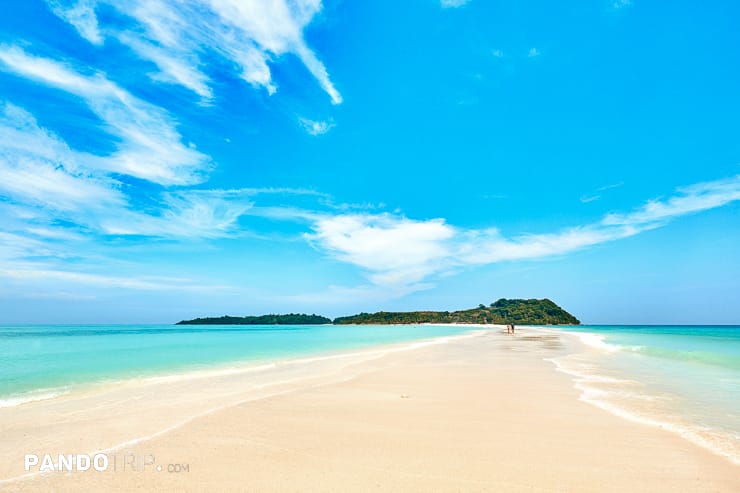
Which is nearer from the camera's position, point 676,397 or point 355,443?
point 355,443

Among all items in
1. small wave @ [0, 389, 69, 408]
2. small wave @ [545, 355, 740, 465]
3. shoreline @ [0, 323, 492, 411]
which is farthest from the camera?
shoreline @ [0, 323, 492, 411]

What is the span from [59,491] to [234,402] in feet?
17.3

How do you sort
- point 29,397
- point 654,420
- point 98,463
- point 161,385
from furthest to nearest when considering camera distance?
point 161,385, point 29,397, point 654,420, point 98,463

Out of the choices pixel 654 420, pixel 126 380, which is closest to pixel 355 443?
pixel 654 420

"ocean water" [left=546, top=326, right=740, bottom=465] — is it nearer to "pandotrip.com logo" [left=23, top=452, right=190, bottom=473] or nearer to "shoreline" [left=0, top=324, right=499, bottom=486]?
"pandotrip.com logo" [left=23, top=452, right=190, bottom=473]

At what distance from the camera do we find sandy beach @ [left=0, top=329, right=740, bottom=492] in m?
5.08

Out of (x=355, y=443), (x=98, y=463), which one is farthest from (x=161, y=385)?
(x=355, y=443)

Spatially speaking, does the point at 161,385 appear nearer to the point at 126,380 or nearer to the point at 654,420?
the point at 126,380

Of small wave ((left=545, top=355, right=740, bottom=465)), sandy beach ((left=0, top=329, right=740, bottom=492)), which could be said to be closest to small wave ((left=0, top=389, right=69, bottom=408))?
sandy beach ((left=0, top=329, right=740, bottom=492))

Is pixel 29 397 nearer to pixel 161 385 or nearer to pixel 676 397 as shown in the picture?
pixel 161 385

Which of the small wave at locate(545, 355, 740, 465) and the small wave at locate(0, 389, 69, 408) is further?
the small wave at locate(0, 389, 69, 408)

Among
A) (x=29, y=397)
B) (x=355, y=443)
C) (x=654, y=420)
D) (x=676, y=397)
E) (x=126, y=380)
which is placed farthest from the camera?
(x=126, y=380)

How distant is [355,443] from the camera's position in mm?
6621

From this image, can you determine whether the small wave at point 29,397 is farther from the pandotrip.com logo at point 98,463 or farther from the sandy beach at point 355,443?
the pandotrip.com logo at point 98,463
